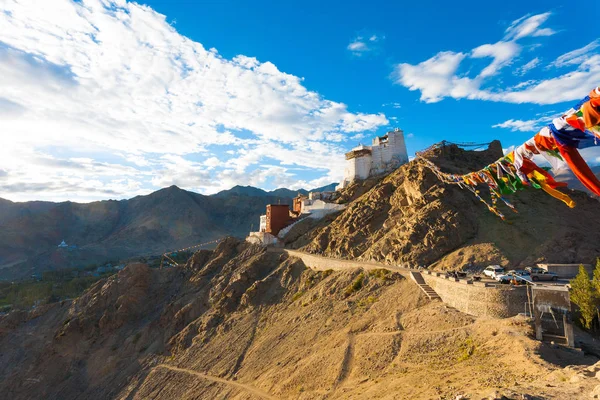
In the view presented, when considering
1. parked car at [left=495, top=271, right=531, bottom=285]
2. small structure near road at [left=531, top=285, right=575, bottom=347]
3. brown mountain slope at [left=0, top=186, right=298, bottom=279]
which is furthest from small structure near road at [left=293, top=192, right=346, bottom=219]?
brown mountain slope at [left=0, top=186, right=298, bottom=279]

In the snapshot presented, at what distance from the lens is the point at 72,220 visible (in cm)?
13200

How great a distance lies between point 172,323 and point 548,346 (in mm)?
A: 28767

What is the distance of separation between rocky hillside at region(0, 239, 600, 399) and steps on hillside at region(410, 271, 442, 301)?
1.39 feet

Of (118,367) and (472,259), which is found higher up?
(472,259)

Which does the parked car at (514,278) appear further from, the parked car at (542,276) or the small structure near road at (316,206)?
the small structure near road at (316,206)

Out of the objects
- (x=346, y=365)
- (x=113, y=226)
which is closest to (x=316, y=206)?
(x=346, y=365)

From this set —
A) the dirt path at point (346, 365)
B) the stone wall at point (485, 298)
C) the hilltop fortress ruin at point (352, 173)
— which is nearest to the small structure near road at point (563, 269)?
the stone wall at point (485, 298)

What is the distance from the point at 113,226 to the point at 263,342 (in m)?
124

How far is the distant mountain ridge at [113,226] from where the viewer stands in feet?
343

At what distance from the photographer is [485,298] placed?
17125 mm

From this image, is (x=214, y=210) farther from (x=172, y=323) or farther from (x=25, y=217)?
(x=172, y=323)

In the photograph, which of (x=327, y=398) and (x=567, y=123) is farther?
(x=327, y=398)

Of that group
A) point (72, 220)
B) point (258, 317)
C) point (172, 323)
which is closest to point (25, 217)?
point (72, 220)

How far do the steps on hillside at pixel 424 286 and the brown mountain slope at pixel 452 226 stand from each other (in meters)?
2.90
